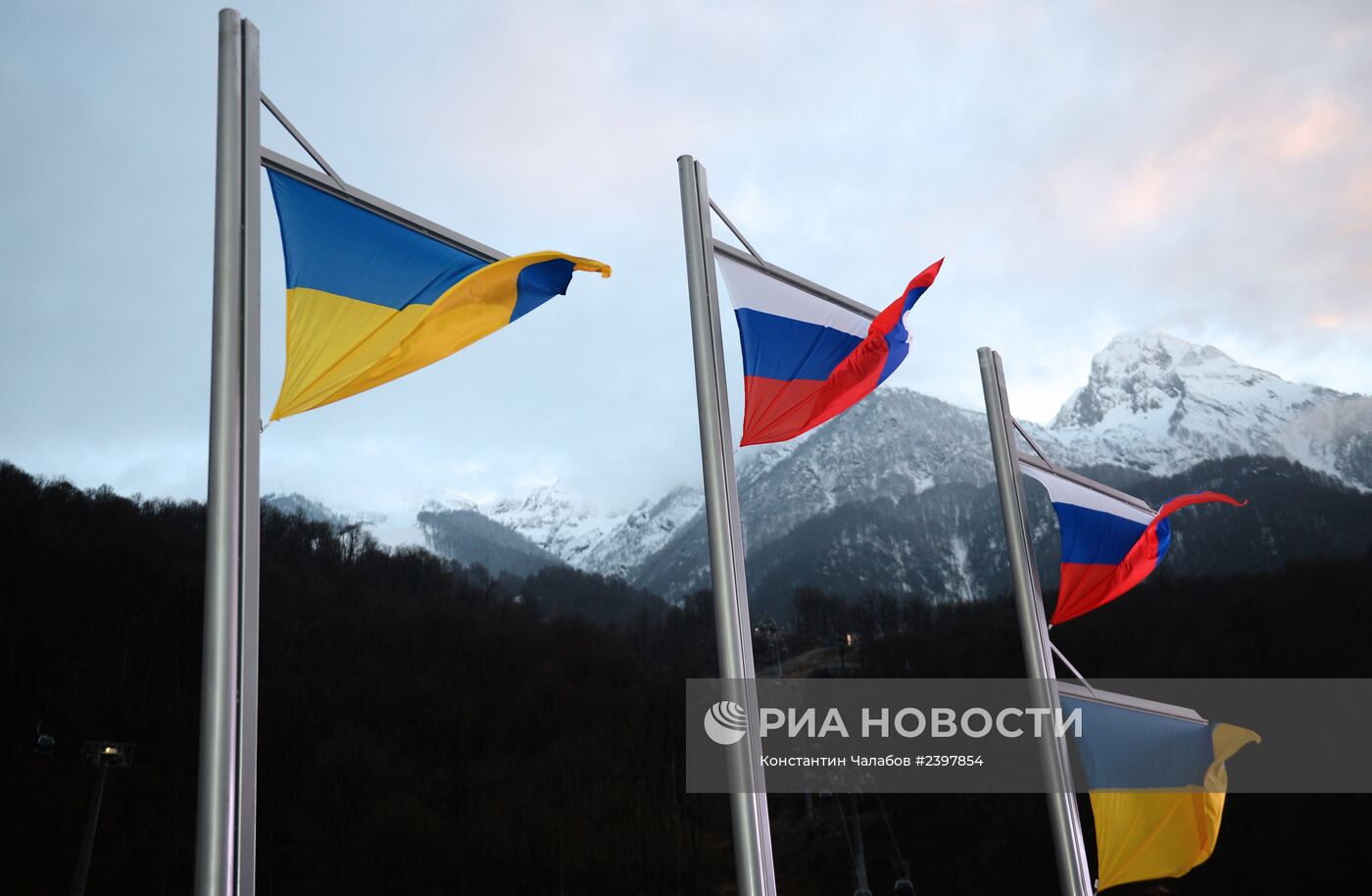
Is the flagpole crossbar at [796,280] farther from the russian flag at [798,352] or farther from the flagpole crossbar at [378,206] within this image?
the flagpole crossbar at [378,206]

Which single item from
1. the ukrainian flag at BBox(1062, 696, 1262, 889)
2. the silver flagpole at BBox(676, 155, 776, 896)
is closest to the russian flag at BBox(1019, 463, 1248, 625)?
the ukrainian flag at BBox(1062, 696, 1262, 889)

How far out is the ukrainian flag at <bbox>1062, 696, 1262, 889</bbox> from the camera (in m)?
6.55

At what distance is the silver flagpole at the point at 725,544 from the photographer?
14.4 feet

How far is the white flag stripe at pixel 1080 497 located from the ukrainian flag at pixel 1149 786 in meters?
1.35

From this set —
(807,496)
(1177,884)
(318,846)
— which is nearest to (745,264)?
(318,846)

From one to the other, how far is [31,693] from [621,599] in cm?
5590

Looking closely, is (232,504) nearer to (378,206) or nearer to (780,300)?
(378,206)

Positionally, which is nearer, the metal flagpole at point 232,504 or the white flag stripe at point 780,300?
the metal flagpole at point 232,504

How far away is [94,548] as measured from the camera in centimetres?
5719

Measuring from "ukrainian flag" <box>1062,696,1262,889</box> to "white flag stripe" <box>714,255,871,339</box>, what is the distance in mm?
2543

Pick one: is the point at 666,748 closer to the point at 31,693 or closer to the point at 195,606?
the point at 195,606

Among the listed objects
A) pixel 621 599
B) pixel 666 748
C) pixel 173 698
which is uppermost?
pixel 621 599

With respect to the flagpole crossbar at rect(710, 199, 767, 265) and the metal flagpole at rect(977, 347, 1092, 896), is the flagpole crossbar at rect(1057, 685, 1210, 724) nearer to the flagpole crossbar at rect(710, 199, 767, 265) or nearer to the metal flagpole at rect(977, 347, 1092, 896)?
the metal flagpole at rect(977, 347, 1092, 896)

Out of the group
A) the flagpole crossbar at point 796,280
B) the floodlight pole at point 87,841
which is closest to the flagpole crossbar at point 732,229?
the flagpole crossbar at point 796,280
